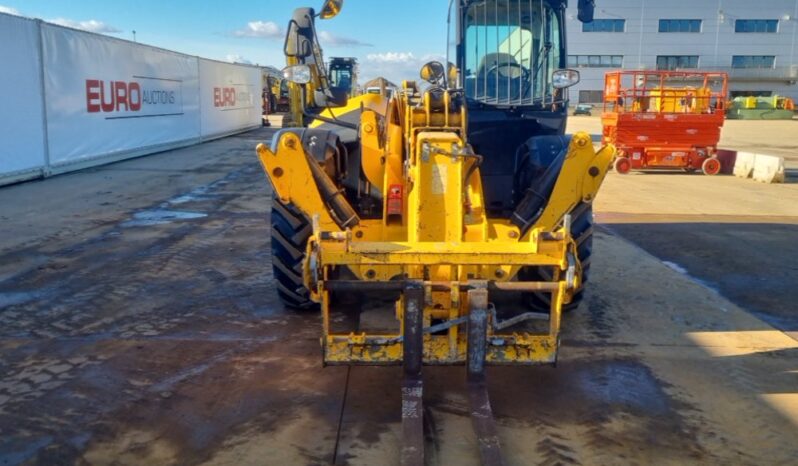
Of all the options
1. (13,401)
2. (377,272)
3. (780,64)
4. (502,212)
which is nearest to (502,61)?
(502,212)

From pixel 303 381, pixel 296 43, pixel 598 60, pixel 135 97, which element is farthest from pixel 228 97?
pixel 598 60

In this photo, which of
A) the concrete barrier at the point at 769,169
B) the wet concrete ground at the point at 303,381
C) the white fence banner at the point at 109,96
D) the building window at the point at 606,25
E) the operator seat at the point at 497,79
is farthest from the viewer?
the building window at the point at 606,25

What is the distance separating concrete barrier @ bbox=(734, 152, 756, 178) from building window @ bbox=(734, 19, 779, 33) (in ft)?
154

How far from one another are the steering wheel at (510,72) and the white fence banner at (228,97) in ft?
63.8

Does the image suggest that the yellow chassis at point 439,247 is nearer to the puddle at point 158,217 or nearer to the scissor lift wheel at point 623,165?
the puddle at point 158,217

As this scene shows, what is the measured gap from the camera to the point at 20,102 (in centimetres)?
1327

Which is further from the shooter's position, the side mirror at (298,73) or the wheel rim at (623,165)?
the wheel rim at (623,165)

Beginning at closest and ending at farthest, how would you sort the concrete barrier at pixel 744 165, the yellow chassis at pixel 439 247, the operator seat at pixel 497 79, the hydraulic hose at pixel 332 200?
1. the yellow chassis at pixel 439 247
2. the hydraulic hose at pixel 332 200
3. the operator seat at pixel 497 79
4. the concrete barrier at pixel 744 165

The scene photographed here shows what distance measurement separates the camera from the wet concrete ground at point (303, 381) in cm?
365

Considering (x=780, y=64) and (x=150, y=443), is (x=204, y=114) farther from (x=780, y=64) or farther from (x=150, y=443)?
(x=780, y=64)

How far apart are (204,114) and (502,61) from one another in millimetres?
19790

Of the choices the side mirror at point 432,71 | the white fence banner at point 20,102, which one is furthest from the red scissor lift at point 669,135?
the white fence banner at point 20,102

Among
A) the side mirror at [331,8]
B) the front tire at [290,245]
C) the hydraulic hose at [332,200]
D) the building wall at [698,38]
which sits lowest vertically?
the front tire at [290,245]

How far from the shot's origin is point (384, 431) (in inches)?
149
